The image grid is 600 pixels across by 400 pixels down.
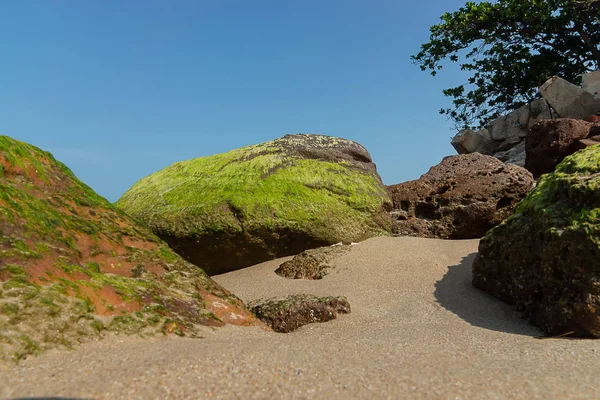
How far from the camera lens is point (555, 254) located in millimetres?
3920

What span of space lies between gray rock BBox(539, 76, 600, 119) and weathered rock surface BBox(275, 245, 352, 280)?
10230 millimetres

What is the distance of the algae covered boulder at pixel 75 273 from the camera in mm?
2512

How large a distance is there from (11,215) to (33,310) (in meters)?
0.93

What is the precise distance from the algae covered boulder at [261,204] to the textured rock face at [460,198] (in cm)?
46

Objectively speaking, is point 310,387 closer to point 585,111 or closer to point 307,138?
point 307,138

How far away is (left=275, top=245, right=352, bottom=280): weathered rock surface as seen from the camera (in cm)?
572

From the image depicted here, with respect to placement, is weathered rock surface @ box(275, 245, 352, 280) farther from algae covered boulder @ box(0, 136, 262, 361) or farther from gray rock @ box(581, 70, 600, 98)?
gray rock @ box(581, 70, 600, 98)

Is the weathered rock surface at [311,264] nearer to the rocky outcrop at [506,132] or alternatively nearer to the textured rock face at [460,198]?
the textured rock face at [460,198]

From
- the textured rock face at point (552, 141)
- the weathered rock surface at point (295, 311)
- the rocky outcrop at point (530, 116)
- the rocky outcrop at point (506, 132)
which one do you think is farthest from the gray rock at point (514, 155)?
the weathered rock surface at point (295, 311)

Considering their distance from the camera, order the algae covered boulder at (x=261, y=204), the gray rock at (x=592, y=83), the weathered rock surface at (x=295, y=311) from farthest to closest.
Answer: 1. the gray rock at (x=592, y=83)
2. the algae covered boulder at (x=261, y=204)
3. the weathered rock surface at (x=295, y=311)

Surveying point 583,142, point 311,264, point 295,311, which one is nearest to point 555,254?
point 295,311

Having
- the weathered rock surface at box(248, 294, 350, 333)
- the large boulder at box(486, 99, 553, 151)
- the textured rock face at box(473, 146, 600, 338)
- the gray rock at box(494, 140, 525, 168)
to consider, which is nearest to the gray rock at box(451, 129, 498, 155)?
the large boulder at box(486, 99, 553, 151)

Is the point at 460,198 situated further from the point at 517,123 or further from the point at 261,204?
the point at 517,123

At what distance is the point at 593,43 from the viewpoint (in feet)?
54.9
